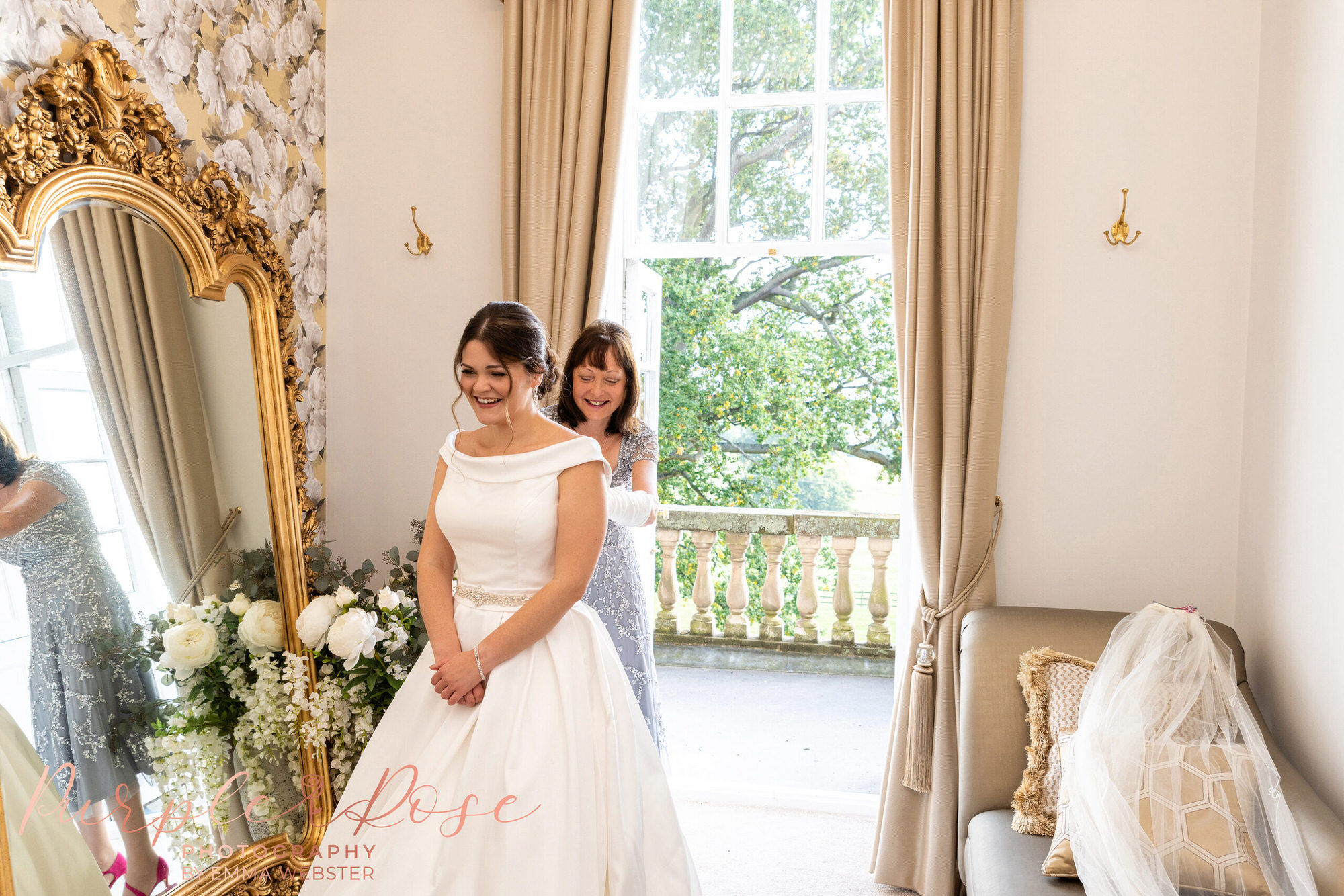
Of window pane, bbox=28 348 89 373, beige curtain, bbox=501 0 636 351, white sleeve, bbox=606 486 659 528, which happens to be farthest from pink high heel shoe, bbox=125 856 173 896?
beige curtain, bbox=501 0 636 351

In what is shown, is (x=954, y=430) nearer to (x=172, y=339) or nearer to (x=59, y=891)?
(x=172, y=339)

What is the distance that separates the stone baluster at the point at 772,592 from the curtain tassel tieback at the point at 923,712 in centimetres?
184

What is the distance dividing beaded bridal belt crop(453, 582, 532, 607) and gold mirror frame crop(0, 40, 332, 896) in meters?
0.86

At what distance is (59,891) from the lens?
1.70 m

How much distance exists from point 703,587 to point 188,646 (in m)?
2.86

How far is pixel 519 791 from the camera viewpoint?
1.47 m

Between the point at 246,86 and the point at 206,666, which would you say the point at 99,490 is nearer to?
the point at 206,666

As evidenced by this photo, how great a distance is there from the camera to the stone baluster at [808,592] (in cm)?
433

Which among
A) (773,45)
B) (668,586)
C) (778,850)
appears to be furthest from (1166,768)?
(668,586)

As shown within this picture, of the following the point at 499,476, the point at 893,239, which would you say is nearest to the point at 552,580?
the point at 499,476

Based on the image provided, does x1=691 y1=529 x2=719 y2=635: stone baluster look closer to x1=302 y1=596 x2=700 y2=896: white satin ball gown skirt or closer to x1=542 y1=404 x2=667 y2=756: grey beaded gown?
x1=542 y1=404 x2=667 y2=756: grey beaded gown

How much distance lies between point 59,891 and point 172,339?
47.7 inches

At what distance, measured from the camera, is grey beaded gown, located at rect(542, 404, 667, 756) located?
2.27 meters

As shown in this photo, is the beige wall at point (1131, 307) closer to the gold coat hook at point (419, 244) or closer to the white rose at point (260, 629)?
the gold coat hook at point (419, 244)
